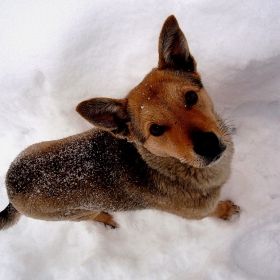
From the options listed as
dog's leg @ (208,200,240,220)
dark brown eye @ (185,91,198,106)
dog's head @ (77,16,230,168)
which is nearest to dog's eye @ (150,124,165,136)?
dog's head @ (77,16,230,168)

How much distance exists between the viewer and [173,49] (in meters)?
→ 3.22

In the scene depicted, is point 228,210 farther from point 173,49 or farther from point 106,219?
point 173,49

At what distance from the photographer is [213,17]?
451 centimetres

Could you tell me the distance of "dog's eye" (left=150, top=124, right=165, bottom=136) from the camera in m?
2.98

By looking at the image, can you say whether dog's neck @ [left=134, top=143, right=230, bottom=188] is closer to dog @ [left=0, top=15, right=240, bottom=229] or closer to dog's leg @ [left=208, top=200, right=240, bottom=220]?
dog @ [left=0, top=15, right=240, bottom=229]

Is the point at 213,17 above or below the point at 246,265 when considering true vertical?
above

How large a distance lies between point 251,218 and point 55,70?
4.33 m

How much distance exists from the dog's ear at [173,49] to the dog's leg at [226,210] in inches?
95.0

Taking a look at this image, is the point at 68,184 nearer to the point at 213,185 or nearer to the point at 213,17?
the point at 213,185

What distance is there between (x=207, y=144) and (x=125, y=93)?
2658 millimetres

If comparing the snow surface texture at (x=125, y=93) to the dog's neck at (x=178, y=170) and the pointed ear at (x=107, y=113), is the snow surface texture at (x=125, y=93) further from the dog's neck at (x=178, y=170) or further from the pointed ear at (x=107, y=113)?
the pointed ear at (x=107, y=113)

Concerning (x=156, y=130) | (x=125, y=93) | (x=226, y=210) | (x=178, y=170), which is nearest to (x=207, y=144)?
(x=156, y=130)

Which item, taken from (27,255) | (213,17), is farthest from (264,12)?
(27,255)

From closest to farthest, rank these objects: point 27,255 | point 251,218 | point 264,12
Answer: point 264,12
point 251,218
point 27,255
